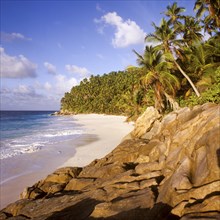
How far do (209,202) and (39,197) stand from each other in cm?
628

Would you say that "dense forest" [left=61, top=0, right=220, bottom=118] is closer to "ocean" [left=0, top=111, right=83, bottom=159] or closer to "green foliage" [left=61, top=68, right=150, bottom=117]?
"ocean" [left=0, top=111, right=83, bottom=159]

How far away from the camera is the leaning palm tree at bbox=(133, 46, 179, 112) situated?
23.2 metres

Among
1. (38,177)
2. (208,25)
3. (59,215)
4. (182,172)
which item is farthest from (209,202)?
(208,25)

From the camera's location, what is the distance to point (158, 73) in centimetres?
2367

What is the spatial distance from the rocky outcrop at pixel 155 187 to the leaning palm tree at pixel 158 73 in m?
13.3

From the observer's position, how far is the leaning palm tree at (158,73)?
76.1 feet

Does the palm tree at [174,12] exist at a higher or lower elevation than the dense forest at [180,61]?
higher

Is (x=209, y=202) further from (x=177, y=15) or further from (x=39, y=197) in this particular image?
(x=177, y=15)

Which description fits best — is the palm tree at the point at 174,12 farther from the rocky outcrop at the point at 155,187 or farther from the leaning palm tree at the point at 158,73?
the rocky outcrop at the point at 155,187

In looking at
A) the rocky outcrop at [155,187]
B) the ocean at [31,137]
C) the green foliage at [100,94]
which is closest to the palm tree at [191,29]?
the ocean at [31,137]

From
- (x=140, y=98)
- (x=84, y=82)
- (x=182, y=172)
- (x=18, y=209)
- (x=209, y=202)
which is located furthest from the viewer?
(x=84, y=82)

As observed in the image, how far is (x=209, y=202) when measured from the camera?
4703 mm

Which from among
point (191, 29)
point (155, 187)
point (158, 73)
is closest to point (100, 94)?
point (191, 29)

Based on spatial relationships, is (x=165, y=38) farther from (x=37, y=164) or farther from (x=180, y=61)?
(x=37, y=164)
